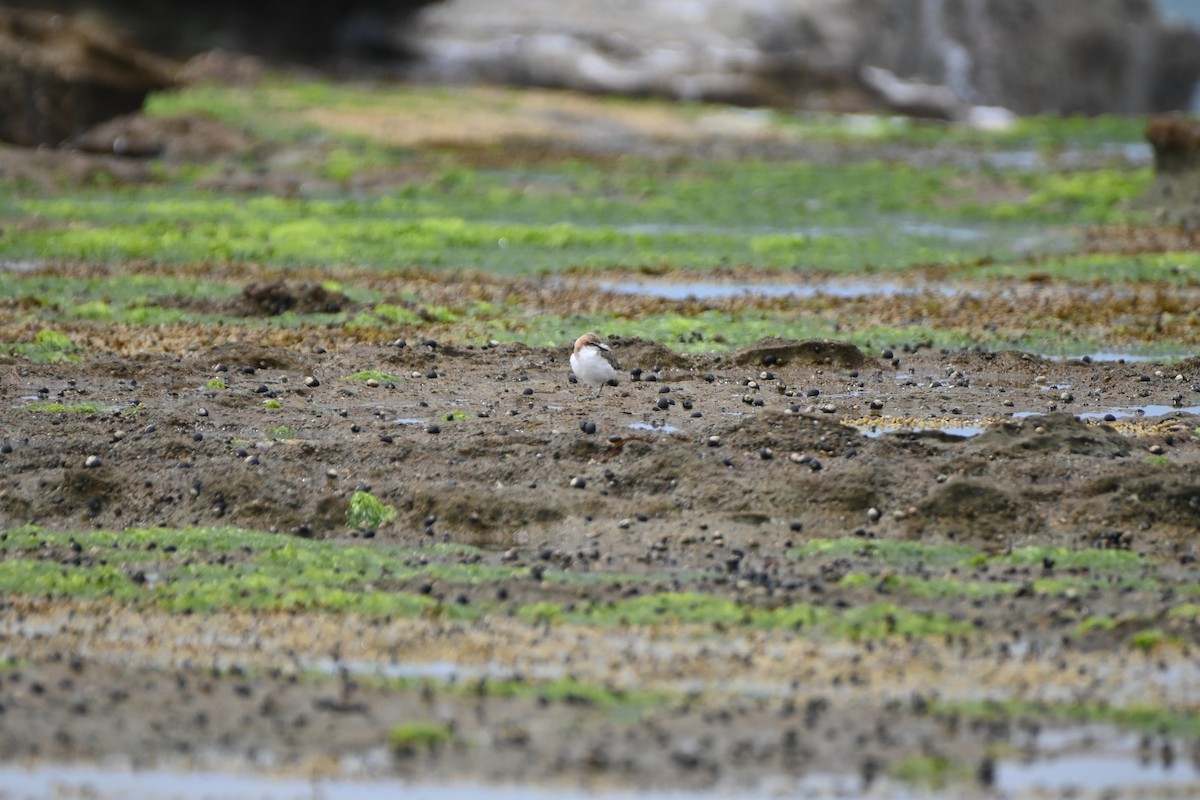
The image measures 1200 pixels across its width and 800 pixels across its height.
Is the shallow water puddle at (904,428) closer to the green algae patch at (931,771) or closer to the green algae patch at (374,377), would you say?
the green algae patch at (374,377)

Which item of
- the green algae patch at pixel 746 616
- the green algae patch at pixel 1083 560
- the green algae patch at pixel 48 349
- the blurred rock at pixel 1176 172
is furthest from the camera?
the blurred rock at pixel 1176 172

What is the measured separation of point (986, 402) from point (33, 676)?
8.92m

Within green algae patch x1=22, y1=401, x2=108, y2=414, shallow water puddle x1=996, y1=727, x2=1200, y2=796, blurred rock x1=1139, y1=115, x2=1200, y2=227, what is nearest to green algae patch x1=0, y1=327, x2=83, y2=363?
green algae patch x1=22, y1=401, x2=108, y2=414

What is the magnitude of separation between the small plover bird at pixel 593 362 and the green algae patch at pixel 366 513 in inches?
158

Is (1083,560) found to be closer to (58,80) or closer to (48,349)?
(48,349)

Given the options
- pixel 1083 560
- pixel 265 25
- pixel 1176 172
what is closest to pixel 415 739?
pixel 1083 560

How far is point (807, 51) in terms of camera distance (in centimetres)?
5706

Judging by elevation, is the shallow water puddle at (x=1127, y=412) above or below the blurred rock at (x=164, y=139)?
below

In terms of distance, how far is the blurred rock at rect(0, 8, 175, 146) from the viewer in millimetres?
37594

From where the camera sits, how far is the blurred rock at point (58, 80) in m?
37.6

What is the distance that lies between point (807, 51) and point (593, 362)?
42988mm

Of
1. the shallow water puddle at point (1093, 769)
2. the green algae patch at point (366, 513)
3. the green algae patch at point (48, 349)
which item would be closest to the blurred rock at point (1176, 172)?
the green algae patch at point (48, 349)

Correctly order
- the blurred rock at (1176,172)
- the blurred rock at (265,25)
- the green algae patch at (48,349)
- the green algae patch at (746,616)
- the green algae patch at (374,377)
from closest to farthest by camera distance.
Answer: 1. the green algae patch at (746,616)
2. the green algae patch at (374,377)
3. the green algae patch at (48,349)
4. the blurred rock at (1176,172)
5. the blurred rock at (265,25)

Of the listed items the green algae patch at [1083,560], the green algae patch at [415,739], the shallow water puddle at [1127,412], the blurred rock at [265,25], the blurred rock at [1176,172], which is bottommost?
the green algae patch at [415,739]
